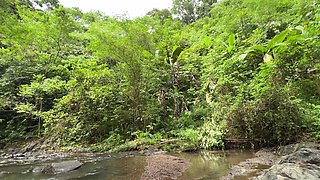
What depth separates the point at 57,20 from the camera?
10.6 m

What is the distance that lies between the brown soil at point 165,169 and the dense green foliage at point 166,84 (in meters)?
1.59

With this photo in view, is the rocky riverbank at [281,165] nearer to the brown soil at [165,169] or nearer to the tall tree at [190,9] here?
the brown soil at [165,169]

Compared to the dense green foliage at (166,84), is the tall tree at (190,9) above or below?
above

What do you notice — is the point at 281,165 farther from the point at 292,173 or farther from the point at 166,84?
the point at 166,84

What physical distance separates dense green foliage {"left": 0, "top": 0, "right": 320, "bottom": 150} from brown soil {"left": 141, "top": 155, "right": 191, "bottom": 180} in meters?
1.59

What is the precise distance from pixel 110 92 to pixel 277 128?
6355mm

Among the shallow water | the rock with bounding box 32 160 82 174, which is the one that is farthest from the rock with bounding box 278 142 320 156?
the rock with bounding box 32 160 82 174

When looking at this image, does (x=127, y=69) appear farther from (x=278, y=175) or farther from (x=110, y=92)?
(x=278, y=175)

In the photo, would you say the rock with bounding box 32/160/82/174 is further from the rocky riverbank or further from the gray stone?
the rocky riverbank

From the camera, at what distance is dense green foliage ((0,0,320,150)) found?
5.88 m

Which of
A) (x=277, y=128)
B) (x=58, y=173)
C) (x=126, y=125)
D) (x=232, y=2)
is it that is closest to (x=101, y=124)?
(x=126, y=125)

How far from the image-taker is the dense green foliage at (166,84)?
588 cm

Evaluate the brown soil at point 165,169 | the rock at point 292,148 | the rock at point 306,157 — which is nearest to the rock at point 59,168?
the brown soil at point 165,169

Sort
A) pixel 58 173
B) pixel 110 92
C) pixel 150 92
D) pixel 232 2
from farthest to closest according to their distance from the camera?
pixel 232 2 → pixel 150 92 → pixel 110 92 → pixel 58 173
